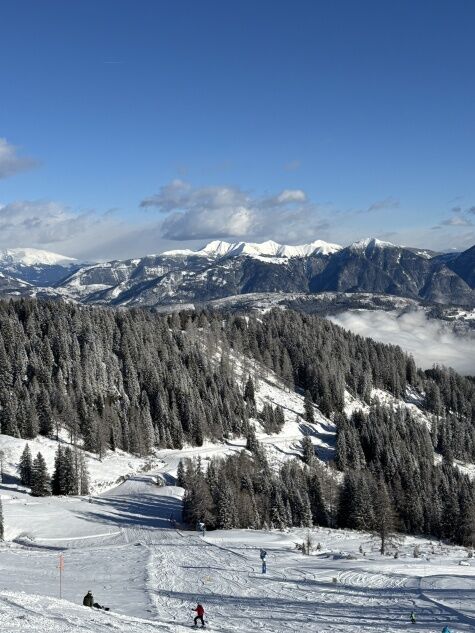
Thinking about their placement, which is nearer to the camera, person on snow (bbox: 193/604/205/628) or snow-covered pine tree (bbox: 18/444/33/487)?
person on snow (bbox: 193/604/205/628)

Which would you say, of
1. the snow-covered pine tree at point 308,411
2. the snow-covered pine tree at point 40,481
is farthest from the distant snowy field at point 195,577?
the snow-covered pine tree at point 308,411

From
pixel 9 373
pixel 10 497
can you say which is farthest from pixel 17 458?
pixel 9 373

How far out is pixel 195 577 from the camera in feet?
161

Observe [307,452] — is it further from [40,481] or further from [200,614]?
[200,614]

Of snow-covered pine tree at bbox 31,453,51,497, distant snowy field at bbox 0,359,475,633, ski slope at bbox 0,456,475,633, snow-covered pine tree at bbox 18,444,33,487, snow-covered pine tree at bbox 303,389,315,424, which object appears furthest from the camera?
snow-covered pine tree at bbox 303,389,315,424

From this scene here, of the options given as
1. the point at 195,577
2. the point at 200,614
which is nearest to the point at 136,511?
the point at 195,577

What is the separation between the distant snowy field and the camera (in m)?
35.0

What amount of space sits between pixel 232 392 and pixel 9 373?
66868mm

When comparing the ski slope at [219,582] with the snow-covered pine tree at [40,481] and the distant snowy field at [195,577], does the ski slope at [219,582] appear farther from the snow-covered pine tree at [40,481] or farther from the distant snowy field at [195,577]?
the snow-covered pine tree at [40,481]

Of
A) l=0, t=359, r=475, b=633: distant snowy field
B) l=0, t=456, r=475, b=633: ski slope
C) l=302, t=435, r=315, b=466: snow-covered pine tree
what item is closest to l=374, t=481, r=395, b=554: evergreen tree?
l=0, t=359, r=475, b=633: distant snowy field

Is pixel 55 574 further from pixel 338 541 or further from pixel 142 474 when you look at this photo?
pixel 142 474

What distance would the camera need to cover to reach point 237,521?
275ft

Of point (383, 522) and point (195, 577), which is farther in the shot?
point (383, 522)

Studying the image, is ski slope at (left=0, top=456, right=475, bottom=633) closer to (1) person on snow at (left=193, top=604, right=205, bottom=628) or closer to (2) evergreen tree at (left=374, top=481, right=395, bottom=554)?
(1) person on snow at (left=193, top=604, right=205, bottom=628)
